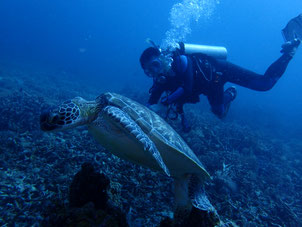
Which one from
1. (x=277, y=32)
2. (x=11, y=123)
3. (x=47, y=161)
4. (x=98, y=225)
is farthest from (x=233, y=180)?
(x=277, y=32)

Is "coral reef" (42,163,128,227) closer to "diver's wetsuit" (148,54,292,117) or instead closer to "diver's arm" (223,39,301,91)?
"diver's wetsuit" (148,54,292,117)

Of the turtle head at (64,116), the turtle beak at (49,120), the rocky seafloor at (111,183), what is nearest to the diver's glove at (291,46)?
the rocky seafloor at (111,183)

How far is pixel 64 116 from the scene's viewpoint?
2.82m

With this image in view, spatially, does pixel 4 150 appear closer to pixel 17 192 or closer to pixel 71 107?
pixel 17 192

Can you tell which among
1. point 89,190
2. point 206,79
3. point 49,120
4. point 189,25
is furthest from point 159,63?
point 189,25

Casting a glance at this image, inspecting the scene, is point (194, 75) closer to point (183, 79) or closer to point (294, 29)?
point (183, 79)

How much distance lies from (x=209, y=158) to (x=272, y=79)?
3.87 metres

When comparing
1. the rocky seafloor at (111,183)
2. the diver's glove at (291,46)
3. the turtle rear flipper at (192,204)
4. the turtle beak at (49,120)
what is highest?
the diver's glove at (291,46)

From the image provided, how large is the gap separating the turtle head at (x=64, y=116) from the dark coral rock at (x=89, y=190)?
888 millimetres

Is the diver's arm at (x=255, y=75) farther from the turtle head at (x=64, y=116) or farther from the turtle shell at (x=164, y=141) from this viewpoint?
the turtle head at (x=64, y=116)

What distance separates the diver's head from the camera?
16.9 ft

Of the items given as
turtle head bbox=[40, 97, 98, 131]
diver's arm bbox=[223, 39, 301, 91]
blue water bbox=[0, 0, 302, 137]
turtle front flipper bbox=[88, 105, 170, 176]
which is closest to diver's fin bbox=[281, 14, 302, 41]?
diver's arm bbox=[223, 39, 301, 91]

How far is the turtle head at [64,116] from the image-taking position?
2.73 meters

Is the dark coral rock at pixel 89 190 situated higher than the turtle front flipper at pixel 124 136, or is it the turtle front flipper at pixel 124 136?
the turtle front flipper at pixel 124 136
